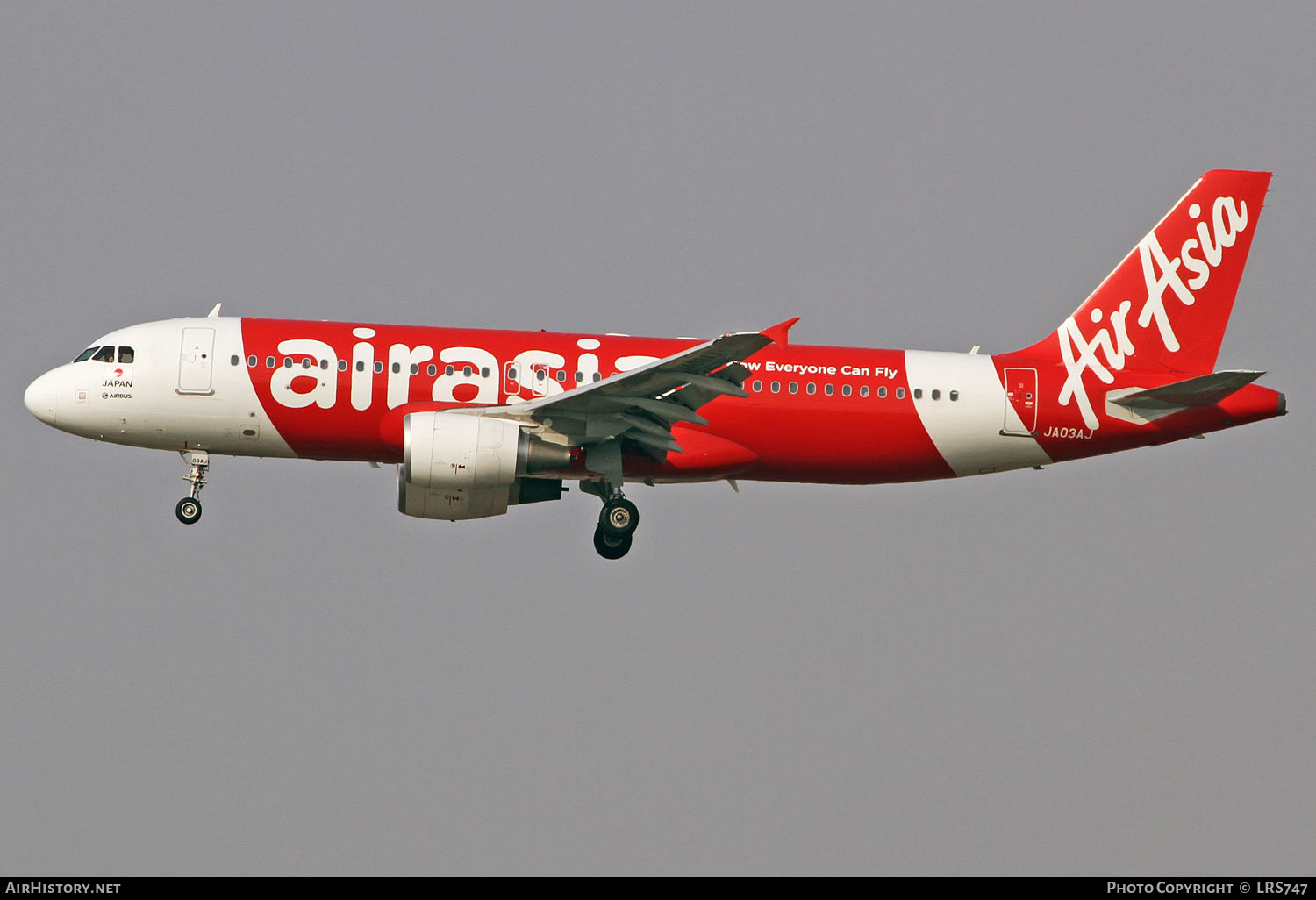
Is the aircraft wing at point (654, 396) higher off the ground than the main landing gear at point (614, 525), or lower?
higher

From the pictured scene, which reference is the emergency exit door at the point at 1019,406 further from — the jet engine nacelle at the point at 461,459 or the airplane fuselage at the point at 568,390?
the jet engine nacelle at the point at 461,459

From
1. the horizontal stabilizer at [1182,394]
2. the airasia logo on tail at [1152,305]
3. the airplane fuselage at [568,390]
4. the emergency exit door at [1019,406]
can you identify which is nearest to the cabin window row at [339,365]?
the airplane fuselage at [568,390]

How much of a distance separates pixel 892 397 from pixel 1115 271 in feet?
22.1

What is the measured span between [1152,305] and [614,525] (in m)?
13.4

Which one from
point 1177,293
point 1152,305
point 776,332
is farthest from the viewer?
point 1177,293

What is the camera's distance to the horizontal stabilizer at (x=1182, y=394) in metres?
35.8

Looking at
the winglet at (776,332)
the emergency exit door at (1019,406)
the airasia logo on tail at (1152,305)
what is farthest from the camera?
the airasia logo on tail at (1152,305)

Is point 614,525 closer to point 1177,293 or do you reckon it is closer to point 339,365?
point 339,365

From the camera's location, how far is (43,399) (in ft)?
120

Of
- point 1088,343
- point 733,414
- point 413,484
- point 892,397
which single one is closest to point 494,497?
point 413,484

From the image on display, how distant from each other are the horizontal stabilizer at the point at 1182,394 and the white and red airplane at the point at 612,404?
0.06 meters

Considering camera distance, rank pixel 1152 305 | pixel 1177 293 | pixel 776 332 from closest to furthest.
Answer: pixel 776 332
pixel 1152 305
pixel 1177 293

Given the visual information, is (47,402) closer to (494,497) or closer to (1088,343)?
(494,497)

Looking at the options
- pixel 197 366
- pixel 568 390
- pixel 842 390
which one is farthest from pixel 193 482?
pixel 842 390
